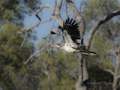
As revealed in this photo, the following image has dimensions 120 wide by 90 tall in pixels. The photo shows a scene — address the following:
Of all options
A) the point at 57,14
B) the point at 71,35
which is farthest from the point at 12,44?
the point at 71,35

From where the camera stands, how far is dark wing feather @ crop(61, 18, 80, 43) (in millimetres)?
6043

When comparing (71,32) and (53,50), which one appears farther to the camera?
(53,50)

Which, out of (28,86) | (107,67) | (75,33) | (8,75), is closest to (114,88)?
(107,67)

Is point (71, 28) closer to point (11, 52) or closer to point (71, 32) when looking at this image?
point (71, 32)

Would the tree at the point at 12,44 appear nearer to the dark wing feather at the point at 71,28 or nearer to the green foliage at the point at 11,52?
the green foliage at the point at 11,52

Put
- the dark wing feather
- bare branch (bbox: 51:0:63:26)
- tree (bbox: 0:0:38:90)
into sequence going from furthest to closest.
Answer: tree (bbox: 0:0:38:90)
bare branch (bbox: 51:0:63:26)
the dark wing feather

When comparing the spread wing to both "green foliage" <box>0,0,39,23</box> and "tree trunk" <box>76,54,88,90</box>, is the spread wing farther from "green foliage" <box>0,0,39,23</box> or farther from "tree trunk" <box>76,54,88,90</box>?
"green foliage" <box>0,0,39,23</box>

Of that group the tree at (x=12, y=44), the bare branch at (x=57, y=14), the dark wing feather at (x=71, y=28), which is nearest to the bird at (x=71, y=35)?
the dark wing feather at (x=71, y=28)

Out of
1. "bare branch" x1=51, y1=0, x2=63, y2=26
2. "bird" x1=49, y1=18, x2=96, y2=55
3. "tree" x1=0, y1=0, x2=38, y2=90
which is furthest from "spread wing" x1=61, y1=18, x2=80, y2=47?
"tree" x1=0, y1=0, x2=38, y2=90

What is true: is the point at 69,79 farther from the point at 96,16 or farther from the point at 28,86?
the point at 96,16

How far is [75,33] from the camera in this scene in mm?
6262

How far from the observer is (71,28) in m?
6.13

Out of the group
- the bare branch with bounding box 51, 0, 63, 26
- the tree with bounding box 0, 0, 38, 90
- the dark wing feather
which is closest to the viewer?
the dark wing feather

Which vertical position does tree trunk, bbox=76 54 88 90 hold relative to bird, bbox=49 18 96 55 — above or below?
below
